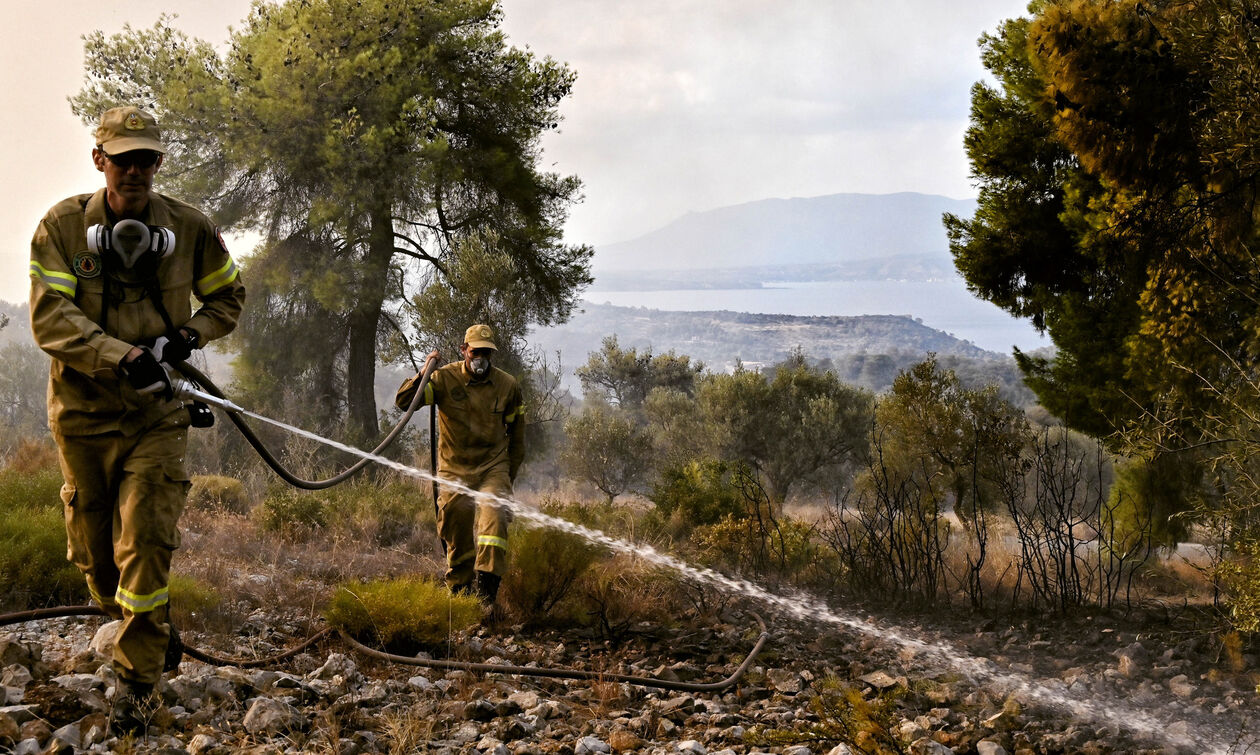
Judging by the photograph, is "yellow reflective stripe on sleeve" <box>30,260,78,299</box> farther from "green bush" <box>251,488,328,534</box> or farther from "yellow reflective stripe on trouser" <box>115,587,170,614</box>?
"green bush" <box>251,488,328,534</box>

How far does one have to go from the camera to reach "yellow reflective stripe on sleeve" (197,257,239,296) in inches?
163

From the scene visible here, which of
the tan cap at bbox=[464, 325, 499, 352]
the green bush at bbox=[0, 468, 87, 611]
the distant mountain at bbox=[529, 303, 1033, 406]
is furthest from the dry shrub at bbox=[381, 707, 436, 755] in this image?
the distant mountain at bbox=[529, 303, 1033, 406]

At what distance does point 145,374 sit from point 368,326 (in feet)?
49.6

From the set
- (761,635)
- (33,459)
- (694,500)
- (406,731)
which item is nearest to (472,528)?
(761,635)

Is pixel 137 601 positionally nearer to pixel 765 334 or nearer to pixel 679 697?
pixel 679 697

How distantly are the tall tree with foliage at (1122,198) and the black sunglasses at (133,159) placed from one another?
546 cm

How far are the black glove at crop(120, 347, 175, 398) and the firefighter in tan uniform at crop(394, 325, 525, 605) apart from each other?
301 centimetres

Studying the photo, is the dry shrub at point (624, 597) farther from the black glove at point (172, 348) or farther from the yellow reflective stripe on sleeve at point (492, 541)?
the black glove at point (172, 348)

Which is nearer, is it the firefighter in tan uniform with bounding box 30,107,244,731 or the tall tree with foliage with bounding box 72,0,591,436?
the firefighter in tan uniform with bounding box 30,107,244,731

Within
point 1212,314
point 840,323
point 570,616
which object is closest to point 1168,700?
point 570,616

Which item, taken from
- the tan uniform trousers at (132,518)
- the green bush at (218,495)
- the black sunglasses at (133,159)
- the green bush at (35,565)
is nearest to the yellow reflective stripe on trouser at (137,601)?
the tan uniform trousers at (132,518)

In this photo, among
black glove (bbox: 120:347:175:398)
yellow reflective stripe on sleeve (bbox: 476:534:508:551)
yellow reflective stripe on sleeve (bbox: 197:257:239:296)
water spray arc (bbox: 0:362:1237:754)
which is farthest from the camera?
yellow reflective stripe on sleeve (bbox: 476:534:508:551)

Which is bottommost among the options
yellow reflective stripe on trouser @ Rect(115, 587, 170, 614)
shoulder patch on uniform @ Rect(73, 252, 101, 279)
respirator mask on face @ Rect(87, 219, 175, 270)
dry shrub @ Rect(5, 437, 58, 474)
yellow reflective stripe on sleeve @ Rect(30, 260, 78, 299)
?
dry shrub @ Rect(5, 437, 58, 474)

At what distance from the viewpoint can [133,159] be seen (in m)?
3.69
